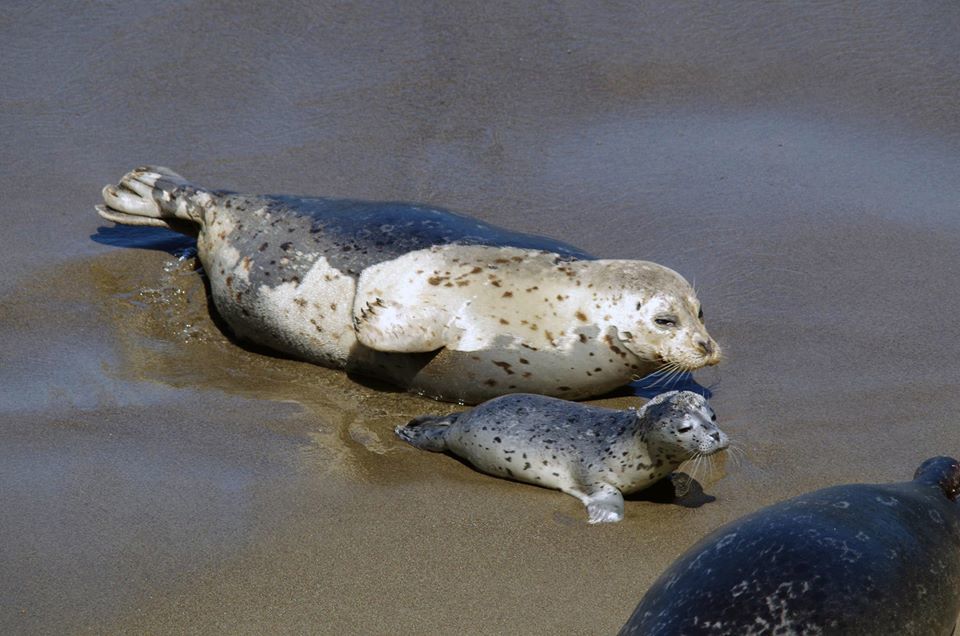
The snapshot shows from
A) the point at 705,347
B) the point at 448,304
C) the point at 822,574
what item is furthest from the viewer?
the point at 448,304

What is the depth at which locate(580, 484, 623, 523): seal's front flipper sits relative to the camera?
4457 mm

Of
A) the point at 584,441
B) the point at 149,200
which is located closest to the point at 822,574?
the point at 584,441

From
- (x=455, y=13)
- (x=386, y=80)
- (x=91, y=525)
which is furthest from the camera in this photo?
(x=455, y=13)

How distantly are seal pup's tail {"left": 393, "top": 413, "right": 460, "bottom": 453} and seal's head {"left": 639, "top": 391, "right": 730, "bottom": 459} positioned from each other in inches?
30.7

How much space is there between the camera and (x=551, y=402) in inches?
199

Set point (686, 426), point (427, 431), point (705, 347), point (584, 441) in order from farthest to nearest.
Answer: point (705, 347) < point (427, 431) < point (584, 441) < point (686, 426)

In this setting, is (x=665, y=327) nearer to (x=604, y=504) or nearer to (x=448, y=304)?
(x=448, y=304)

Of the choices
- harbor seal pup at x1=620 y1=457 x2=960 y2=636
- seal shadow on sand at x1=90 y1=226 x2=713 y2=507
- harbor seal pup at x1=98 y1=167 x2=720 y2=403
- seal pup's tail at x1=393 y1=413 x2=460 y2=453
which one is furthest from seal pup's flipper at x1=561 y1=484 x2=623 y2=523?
harbor seal pup at x1=620 y1=457 x2=960 y2=636

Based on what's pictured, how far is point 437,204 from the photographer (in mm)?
6828

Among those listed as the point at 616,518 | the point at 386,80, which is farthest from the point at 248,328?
the point at 386,80

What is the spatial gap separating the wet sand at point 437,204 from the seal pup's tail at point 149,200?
0.48ft

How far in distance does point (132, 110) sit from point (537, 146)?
7.66 feet

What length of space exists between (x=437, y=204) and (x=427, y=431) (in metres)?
2.09

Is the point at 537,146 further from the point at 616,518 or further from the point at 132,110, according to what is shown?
the point at 616,518
